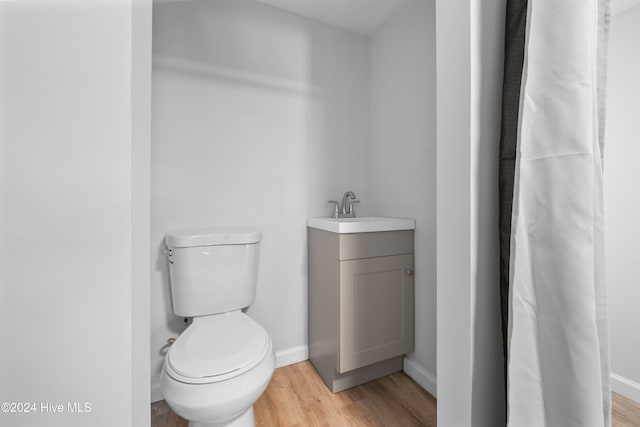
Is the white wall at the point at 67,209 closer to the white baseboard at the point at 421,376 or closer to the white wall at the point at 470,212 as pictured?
the white wall at the point at 470,212

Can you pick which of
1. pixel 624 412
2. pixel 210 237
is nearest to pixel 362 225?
pixel 210 237

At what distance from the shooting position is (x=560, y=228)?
1.75 feet

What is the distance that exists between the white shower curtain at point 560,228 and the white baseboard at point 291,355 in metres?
1.30

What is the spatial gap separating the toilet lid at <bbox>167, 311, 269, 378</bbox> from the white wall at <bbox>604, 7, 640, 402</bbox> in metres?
1.85

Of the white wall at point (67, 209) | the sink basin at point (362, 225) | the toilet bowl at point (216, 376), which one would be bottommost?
the toilet bowl at point (216, 376)

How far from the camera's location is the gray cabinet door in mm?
1370

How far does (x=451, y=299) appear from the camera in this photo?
0.70 meters

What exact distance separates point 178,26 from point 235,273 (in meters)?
1.30

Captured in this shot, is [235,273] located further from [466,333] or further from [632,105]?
[632,105]

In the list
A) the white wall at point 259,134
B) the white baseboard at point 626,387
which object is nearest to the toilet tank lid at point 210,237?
the white wall at point 259,134

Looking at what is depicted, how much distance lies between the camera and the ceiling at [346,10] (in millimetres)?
1612

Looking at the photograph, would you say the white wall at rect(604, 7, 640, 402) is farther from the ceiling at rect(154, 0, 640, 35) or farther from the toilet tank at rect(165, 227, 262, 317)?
the toilet tank at rect(165, 227, 262, 317)

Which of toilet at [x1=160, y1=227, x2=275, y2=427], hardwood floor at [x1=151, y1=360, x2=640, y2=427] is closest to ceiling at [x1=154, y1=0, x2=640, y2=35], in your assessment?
toilet at [x1=160, y1=227, x2=275, y2=427]

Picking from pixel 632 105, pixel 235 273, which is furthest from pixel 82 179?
pixel 632 105
